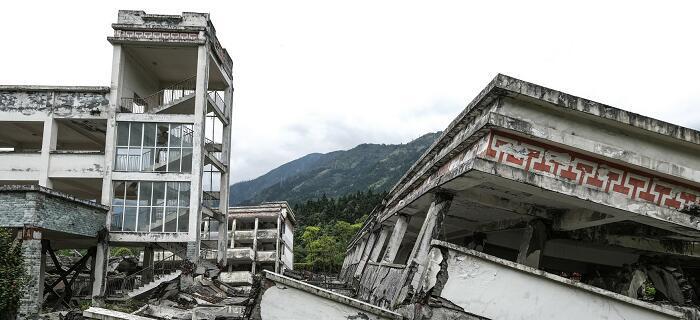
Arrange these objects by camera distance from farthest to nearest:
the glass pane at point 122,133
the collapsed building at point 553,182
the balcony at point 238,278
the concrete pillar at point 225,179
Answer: the balcony at point 238,278 < the concrete pillar at point 225,179 < the glass pane at point 122,133 < the collapsed building at point 553,182

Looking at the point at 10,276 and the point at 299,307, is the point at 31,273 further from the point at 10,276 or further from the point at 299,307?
the point at 299,307

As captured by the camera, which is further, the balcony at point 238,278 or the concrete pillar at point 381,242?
the balcony at point 238,278

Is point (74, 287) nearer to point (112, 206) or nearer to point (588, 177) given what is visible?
point (112, 206)

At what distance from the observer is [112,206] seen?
23.8 metres

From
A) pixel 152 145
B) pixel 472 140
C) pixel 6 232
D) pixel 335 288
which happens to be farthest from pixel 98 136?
pixel 472 140

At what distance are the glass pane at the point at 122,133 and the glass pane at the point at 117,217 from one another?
2838 millimetres

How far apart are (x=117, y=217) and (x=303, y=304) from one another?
722 inches

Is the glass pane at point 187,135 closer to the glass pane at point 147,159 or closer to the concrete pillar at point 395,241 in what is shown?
the glass pane at point 147,159

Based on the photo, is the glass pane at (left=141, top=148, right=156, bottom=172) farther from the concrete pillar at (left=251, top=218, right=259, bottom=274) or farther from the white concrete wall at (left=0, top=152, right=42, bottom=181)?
the concrete pillar at (left=251, top=218, right=259, bottom=274)

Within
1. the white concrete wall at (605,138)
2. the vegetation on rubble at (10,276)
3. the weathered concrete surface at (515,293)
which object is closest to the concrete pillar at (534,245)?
the weathered concrete surface at (515,293)

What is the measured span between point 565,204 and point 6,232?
16220 millimetres

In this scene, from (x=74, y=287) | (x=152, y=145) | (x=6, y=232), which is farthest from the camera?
(x=74, y=287)

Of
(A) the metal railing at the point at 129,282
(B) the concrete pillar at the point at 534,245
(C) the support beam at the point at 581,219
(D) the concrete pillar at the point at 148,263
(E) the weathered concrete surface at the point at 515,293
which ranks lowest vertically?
(A) the metal railing at the point at 129,282

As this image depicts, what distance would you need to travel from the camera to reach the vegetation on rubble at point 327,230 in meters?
54.6
